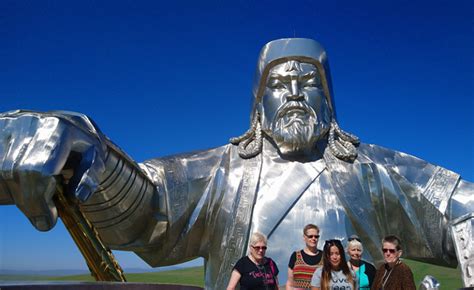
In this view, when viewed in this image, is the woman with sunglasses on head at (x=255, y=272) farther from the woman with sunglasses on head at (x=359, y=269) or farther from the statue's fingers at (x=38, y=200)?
the statue's fingers at (x=38, y=200)

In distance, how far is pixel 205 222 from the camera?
5.94 m

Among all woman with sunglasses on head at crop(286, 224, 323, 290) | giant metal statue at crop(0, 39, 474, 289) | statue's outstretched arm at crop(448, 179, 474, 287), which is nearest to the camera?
woman with sunglasses on head at crop(286, 224, 323, 290)

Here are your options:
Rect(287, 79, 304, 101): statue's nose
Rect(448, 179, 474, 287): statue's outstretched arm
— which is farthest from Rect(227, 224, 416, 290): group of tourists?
Rect(287, 79, 304, 101): statue's nose

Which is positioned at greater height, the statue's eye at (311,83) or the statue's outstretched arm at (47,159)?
the statue's eye at (311,83)

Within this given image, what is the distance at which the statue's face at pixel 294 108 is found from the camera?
19.2ft

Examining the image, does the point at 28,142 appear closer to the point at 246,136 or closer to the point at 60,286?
the point at 60,286

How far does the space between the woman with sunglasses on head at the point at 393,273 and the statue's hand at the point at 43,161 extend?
1.96m

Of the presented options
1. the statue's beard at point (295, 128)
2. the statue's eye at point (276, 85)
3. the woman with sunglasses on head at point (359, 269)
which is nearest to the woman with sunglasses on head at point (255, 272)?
the woman with sunglasses on head at point (359, 269)

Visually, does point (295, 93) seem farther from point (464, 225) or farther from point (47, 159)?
point (47, 159)

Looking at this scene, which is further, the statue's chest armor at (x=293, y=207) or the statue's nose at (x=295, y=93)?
the statue's nose at (x=295, y=93)

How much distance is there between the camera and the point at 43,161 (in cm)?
379

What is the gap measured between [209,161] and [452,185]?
246cm

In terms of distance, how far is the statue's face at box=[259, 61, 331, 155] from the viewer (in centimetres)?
587

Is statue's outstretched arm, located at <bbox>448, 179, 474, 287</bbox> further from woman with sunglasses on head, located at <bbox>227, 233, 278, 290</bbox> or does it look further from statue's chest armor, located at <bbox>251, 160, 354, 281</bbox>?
woman with sunglasses on head, located at <bbox>227, 233, 278, 290</bbox>
